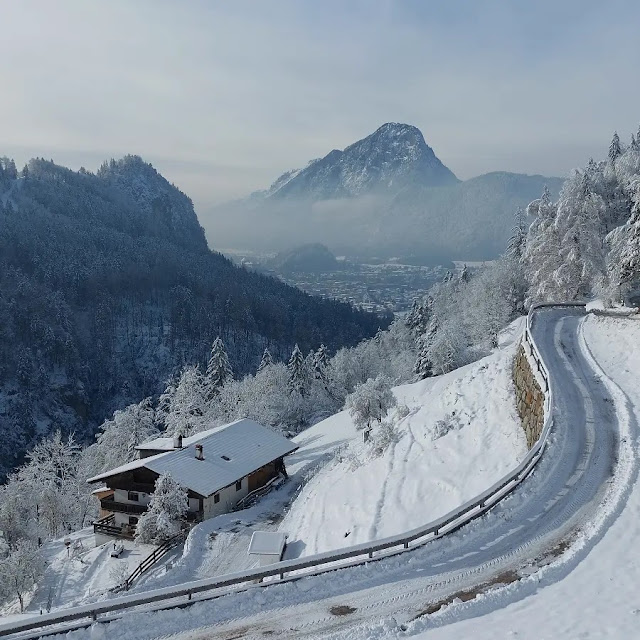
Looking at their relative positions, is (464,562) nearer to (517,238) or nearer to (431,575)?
(431,575)

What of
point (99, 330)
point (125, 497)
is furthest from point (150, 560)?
point (99, 330)

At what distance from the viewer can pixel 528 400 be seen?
85.4ft

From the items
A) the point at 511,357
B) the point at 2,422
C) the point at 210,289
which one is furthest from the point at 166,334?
the point at 511,357

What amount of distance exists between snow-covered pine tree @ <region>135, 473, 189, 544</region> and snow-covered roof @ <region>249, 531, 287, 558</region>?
1304 cm

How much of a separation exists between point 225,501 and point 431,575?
91.5 ft

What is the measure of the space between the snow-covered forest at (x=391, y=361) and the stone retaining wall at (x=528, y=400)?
40.4ft

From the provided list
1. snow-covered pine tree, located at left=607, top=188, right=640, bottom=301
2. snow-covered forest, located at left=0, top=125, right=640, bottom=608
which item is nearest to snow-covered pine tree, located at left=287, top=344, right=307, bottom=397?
snow-covered forest, located at left=0, top=125, right=640, bottom=608

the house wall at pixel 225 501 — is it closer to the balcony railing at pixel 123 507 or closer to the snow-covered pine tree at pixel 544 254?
the balcony railing at pixel 123 507

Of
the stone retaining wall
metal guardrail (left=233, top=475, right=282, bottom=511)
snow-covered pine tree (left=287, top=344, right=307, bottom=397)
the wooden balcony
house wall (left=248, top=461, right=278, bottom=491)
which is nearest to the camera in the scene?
the stone retaining wall

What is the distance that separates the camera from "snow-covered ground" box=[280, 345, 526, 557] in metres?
21.5

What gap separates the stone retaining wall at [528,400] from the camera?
906 inches

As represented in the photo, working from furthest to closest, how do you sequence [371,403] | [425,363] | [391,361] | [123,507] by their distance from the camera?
[391,361] → [425,363] → [371,403] → [123,507]

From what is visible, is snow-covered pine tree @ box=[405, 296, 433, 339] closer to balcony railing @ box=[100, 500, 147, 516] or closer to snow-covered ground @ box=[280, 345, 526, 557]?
snow-covered ground @ box=[280, 345, 526, 557]

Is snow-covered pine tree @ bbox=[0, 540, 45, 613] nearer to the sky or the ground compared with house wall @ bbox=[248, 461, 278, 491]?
→ nearer to the ground
